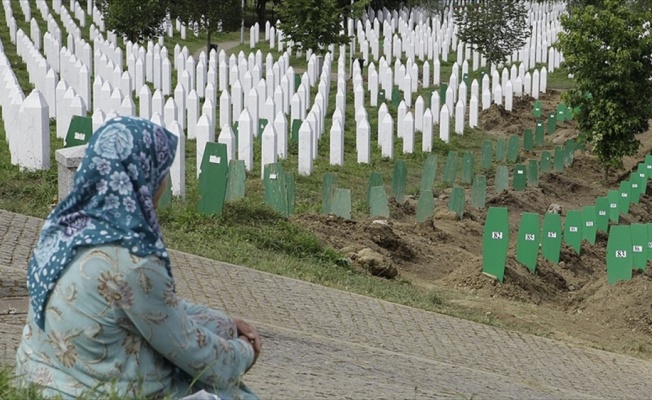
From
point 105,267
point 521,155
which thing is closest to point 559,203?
point 521,155

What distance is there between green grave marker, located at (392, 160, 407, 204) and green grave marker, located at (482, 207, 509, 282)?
488 cm

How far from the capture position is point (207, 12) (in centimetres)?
4044

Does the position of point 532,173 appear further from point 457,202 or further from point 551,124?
point 551,124

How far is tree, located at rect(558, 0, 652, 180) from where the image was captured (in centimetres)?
2720

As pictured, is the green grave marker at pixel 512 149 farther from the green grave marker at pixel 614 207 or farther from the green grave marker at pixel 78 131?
the green grave marker at pixel 78 131

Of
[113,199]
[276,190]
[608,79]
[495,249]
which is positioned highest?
[608,79]

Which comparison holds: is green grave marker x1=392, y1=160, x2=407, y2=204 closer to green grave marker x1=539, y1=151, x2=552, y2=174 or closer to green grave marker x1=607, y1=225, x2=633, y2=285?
green grave marker x1=607, y1=225, x2=633, y2=285

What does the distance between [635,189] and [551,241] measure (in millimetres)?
7672

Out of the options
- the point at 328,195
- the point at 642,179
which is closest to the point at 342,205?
the point at 328,195

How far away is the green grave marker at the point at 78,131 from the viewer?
16047 mm

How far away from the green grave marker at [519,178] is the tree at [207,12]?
17490mm

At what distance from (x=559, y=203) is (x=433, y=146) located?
478 centimetres

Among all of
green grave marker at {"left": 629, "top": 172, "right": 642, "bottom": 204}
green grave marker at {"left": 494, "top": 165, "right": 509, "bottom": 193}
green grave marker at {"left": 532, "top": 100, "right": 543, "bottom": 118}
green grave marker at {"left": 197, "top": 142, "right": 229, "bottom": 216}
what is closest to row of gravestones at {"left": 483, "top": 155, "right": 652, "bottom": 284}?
green grave marker at {"left": 197, "top": 142, "right": 229, "bottom": 216}

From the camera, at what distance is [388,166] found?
24.6 metres
